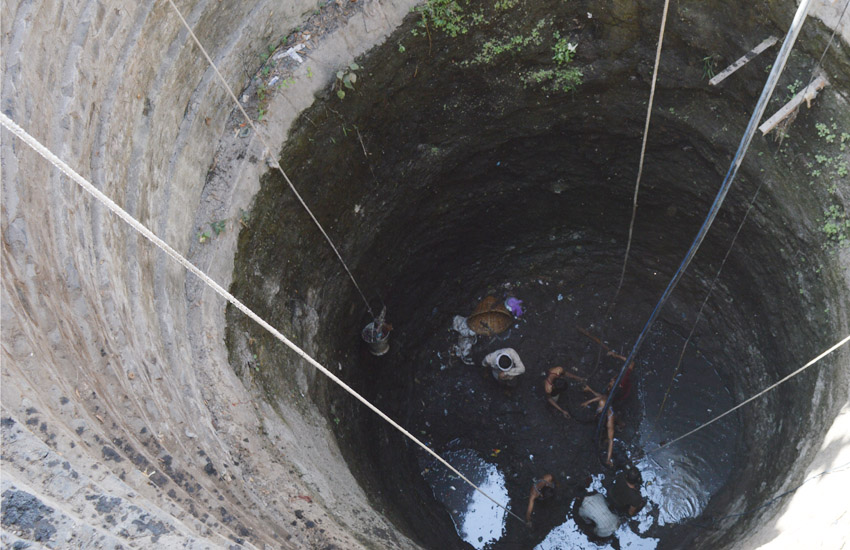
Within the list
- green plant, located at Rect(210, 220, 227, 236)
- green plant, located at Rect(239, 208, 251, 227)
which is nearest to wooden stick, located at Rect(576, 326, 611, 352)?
green plant, located at Rect(239, 208, 251, 227)

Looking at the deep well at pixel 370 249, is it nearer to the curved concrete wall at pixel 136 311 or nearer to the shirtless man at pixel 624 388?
the curved concrete wall at pixel 136 311

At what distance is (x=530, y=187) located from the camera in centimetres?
525

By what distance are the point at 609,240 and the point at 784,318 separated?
1788mm

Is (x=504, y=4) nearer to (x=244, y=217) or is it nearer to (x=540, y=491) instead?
(x=244, y=217)

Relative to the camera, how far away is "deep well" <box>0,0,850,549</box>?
2.15 m

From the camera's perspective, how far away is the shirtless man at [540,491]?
4648 mm

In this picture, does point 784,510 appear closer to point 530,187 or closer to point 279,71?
point 530,187

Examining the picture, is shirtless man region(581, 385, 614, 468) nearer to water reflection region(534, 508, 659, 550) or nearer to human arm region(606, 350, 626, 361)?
human arm region(606, 350, 626, 361)

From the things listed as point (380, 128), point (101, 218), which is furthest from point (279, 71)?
point (101, 218)

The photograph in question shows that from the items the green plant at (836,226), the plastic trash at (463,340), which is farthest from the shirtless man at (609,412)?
the green plant at (836,226)

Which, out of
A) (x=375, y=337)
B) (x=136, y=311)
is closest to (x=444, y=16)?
(x=375, y=337)

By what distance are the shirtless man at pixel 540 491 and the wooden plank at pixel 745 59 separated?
130 inches

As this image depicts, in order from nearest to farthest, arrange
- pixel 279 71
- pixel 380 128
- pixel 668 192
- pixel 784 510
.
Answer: pixel 784 510, pixel 279 71, pixel 380 128, pixel 668 192

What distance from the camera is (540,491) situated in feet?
15.5
